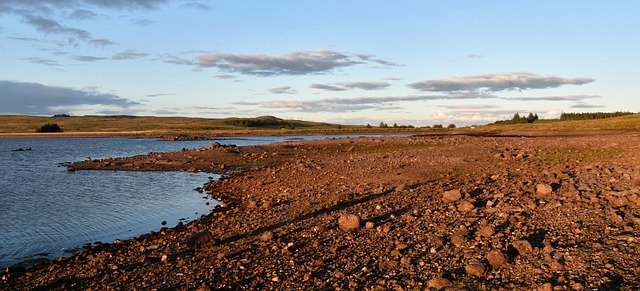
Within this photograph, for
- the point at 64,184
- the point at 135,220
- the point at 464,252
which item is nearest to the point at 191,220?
the point at 135,220

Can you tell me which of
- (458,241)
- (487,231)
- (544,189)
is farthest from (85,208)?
(544,189)

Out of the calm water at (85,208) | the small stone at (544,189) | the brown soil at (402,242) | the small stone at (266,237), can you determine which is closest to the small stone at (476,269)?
the brown soil at (402,242)

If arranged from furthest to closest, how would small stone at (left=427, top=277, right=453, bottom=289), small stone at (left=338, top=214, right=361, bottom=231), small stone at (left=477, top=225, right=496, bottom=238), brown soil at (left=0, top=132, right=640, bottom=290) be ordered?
small stone at (left=338, top=214, right=361, bottom=231) < small stone at (left=477, top=225, right=496, bottom=238) < brown soil at (left=0, top=132, right=640, bottom=290) < small stone at (left=427, top=277, right=453, bottom=289)

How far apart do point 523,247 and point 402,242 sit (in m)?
2.81

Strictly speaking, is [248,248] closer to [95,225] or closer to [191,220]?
[191,220]

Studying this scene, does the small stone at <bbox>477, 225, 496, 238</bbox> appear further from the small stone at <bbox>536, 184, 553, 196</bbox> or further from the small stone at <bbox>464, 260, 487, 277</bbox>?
the small stone at <bbox>536, 184, 553, 196</bbox>

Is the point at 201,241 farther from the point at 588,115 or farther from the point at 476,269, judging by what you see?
the point at 588,115

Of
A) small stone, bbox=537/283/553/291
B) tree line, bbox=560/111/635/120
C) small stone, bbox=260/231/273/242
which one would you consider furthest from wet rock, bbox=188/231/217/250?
tree line, bbox=560/111/635/120

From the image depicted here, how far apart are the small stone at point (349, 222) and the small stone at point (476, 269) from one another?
4393mm

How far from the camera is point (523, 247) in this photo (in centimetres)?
1133

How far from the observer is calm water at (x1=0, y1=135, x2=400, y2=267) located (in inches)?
672

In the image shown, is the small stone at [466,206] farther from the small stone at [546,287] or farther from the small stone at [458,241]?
the small stone at [546,287]

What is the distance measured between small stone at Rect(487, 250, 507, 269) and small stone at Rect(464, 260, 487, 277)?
1.01ft

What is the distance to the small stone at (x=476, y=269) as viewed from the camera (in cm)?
1020
